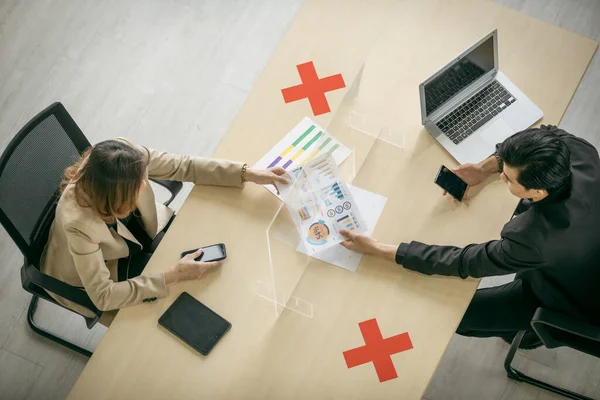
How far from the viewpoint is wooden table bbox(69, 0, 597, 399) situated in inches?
71.9

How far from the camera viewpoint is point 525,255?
178 cm

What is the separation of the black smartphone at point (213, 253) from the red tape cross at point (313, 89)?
64 cm

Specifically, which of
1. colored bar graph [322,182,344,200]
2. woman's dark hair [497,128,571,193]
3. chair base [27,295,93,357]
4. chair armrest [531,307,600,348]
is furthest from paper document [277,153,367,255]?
chair base [27,295,93,357]

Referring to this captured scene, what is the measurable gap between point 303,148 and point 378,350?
30.5 inches

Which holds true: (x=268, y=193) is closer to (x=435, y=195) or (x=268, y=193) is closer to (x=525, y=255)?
(x=435, y=195)

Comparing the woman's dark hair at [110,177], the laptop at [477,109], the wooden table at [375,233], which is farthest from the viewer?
the laptop at [477,109]

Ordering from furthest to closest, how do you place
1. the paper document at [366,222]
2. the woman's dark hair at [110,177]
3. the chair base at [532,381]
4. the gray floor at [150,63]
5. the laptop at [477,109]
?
the gray floor at [150,63]
the chair base at [532,381]
the laptop at [477,109]
the paper document at [366,222]
the woman's dark hair at [110,177]

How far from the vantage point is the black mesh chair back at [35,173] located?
5.73 feet

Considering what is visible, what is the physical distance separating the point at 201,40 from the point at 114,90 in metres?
0.57

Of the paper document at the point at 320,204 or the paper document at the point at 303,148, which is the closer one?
the paper document at the point at 320,204

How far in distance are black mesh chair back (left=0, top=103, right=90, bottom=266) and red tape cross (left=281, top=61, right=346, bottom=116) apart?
79cm

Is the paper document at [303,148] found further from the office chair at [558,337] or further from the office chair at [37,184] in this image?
the office chair at [558,337]

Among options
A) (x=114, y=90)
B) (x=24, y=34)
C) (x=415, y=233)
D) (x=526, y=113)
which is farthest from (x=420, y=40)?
(x=24, y=34)

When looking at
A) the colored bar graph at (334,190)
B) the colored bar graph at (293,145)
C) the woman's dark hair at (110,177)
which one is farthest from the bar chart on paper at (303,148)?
the woman's dark hair at (110,177)
